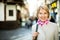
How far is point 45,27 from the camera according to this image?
6.49ft

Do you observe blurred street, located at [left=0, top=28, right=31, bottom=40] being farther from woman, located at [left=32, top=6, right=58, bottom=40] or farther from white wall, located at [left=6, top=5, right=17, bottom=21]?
woman, located at [left=32, top=6, right=58, bottom=40]

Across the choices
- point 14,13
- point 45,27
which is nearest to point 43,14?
point 45,27

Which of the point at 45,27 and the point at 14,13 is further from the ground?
the point at 14,13

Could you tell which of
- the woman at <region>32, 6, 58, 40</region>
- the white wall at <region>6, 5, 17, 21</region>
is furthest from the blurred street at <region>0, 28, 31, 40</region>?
the woman at <region>32, 6, 58, 40</region>

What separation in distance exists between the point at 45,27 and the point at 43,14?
16 centimetres

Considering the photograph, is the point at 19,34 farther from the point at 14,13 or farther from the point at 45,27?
the point at 45,27

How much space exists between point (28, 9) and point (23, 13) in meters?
0.16

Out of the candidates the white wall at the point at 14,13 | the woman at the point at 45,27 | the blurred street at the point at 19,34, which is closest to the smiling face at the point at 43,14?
the woman at the point at 45,27

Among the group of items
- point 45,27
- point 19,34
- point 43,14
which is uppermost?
point 43,14

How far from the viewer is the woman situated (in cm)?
190

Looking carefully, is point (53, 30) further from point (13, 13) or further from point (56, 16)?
point (13, 13)

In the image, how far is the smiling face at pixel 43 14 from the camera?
1.90 meters

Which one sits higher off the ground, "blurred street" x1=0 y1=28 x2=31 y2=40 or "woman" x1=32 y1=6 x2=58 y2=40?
"woman" x1=32 y1=6 x2=58 y2=40

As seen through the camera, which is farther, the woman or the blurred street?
the blurred street
